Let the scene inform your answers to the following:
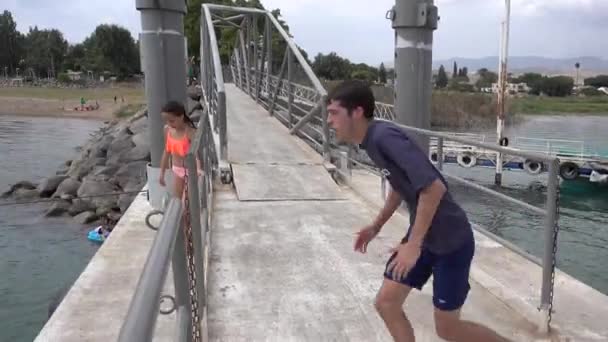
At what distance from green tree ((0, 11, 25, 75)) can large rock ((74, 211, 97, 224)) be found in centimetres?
10076

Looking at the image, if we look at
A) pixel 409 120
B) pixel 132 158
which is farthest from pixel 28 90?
pixel 409 120

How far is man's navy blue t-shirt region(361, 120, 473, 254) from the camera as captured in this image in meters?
2.36

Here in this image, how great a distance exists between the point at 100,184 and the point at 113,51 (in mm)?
84047

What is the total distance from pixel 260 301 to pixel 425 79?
10.5 feet

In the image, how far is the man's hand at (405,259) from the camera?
2.38m

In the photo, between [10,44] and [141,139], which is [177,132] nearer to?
[141,139]

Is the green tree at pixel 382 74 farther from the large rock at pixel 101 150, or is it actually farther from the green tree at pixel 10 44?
the green tree at pixel 10 44

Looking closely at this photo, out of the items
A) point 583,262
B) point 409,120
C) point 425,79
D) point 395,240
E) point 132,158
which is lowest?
point 583,262

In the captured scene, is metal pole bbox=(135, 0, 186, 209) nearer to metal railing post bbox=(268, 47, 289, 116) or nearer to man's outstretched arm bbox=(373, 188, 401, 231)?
man's outstretched arm bbox=(373, 188, 401, 231)

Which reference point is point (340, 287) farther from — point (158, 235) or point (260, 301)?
point (158, 235)

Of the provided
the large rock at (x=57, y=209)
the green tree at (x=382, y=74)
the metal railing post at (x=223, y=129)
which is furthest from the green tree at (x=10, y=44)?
the metal railing post at (x=223, y=129)

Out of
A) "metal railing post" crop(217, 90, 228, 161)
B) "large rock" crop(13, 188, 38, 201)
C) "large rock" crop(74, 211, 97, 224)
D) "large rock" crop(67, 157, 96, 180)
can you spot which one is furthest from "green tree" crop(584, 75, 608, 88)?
"metal railing post" crop(217, 90, 228, 161)

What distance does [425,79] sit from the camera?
601cm

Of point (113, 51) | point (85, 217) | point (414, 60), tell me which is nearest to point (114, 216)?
point (85, 217)
